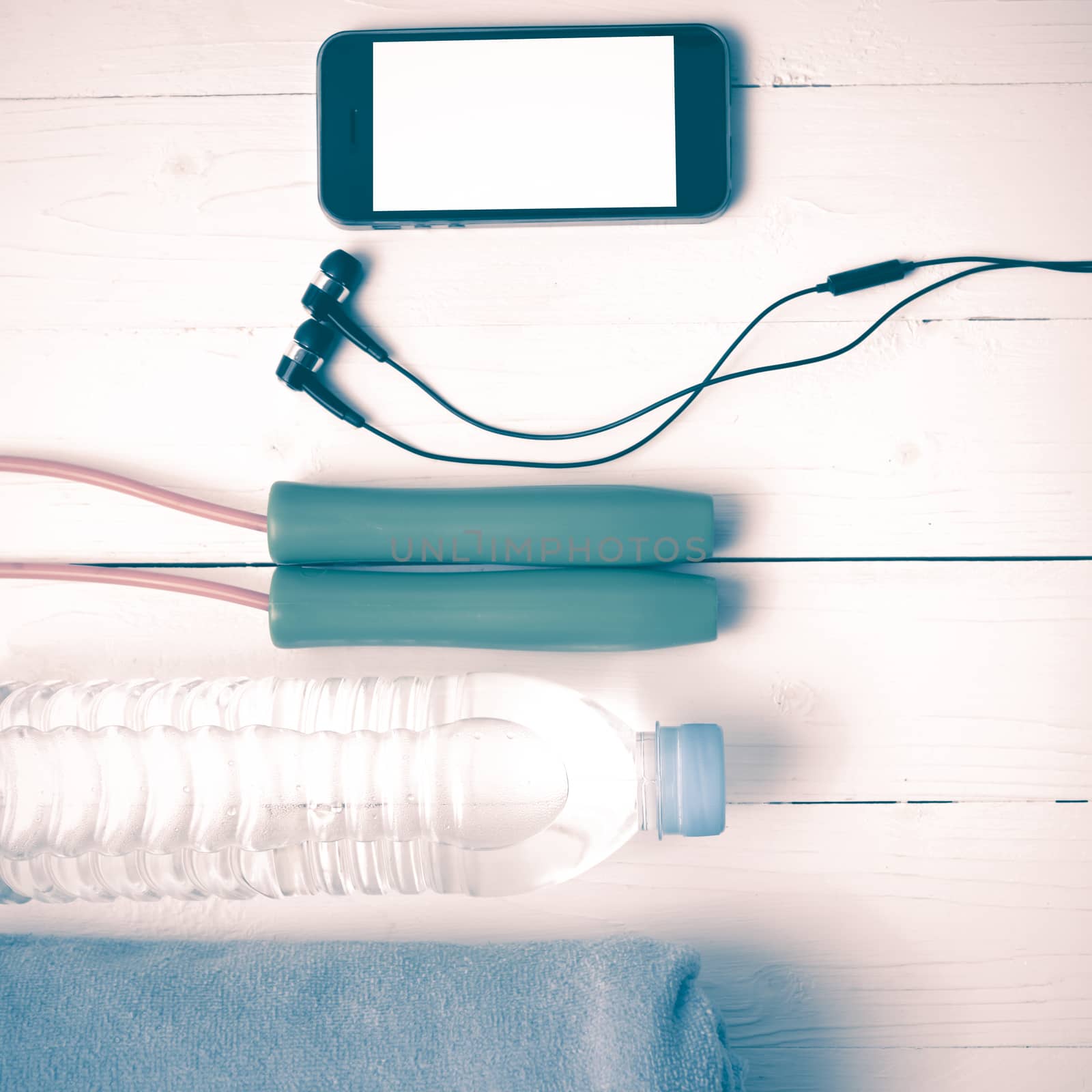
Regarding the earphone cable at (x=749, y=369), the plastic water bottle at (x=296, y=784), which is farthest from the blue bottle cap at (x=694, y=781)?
the earphone cable at (x=749, y=369)

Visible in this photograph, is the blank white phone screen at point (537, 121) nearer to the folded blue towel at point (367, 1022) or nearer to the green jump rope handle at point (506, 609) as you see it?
the green jump rope handle at point (506, 609)

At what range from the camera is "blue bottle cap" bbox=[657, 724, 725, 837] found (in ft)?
1.29

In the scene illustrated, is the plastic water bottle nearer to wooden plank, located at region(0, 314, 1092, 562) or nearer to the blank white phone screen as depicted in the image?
wooden plank, located at region(0, 314, 1092, 562)

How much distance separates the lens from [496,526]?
16.1 inches

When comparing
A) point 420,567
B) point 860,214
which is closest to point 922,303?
point 860,214

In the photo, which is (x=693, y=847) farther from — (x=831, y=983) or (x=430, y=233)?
(x=430, y=233)

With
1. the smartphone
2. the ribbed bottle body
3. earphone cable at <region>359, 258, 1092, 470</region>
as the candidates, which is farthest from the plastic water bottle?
the smartphone

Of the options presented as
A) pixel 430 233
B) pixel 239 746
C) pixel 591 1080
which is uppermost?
pixel 430 233

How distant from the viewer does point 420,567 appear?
447mm

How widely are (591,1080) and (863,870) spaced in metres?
0.18

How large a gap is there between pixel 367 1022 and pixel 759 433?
1.19 feet

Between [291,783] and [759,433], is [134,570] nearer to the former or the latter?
[291,783]

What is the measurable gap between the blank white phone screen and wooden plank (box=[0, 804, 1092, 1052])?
1.16 feet

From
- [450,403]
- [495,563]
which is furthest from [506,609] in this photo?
[450,403]
